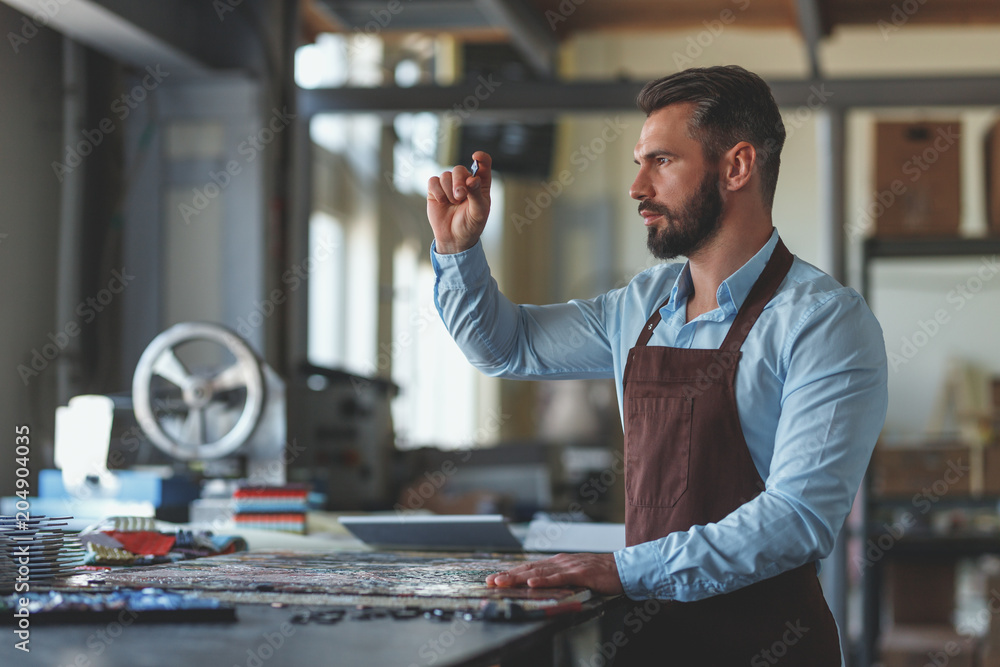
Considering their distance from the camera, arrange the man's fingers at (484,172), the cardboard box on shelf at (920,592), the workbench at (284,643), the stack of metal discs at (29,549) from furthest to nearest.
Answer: the cardboard box on shelf at (920,592), the man's fingers at (484,172), the stack of metal discs at (29,549), the workbench at (284,643)

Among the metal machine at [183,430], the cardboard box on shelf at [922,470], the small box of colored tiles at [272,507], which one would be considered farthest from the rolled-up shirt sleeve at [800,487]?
the cardboard box on shelf at [922,470]

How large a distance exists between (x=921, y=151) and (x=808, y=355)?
3339mm

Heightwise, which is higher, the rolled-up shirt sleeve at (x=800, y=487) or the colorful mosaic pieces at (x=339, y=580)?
the rolled-up shirt sleeve at (x=800, y=487)

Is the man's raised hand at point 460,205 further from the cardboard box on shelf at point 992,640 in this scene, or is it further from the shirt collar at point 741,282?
the cardboard box on shelf at point 992,640

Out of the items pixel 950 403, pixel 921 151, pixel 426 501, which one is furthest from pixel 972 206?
pixel 426 501

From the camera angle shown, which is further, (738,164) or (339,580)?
(738,164)

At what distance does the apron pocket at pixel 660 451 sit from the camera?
152cm

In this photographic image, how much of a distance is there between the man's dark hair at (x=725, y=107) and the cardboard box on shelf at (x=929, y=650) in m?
3.06

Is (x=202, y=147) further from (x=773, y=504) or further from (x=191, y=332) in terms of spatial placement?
(x=773, y=504)

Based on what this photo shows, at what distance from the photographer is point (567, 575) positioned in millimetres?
1347

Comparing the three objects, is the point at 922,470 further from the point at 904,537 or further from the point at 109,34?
the point at 109,34

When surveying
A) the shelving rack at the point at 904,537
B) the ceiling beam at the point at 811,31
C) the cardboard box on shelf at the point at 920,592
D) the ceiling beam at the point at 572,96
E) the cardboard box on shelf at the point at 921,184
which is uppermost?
the ceiling beam at the point at 811,31

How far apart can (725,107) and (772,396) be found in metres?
0.43

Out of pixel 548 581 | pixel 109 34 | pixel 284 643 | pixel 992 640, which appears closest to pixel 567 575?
pixel 548 581
